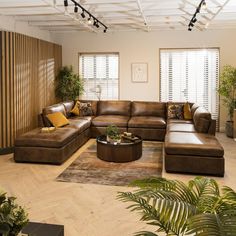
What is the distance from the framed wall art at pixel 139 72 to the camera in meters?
7.85

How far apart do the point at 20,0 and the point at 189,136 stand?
379 cm

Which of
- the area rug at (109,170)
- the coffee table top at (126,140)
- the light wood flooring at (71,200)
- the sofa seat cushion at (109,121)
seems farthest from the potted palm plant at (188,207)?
the sofa seat cushion at (109,121)

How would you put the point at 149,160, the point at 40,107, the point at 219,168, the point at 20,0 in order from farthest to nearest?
the point at 40,107, the point at 149,160, the point at 20,0, the point at 219,168

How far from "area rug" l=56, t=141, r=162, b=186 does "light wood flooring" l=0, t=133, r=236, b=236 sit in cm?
17

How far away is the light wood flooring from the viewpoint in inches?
114

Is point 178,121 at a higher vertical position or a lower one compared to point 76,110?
lower

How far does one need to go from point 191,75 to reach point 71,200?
5.40 m

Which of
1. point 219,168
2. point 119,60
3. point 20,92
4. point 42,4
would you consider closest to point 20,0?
point 42,4

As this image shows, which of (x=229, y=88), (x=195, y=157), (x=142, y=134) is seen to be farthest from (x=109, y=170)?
(x=229, y=88)

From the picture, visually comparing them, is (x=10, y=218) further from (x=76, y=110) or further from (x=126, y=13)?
(x=76, y=110)

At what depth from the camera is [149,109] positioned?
7285mm

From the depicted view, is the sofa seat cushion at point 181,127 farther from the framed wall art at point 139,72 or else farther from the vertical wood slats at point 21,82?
the vertical wood slats at point 21,82

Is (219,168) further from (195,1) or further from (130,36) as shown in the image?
(130,36)

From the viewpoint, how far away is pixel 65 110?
693 centimetres
